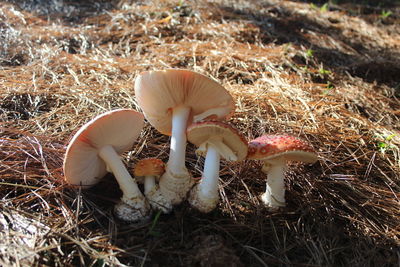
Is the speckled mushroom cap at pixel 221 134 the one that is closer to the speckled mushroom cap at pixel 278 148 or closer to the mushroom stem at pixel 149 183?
the speckled mushroom cap at pixel 278 148

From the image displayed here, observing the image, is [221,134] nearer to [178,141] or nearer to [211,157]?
[211,157]

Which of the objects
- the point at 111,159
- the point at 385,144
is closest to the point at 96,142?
the point at 111,159

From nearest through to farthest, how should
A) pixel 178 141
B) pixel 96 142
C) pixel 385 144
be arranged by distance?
pixel 96 142 < pixel 178 141 < pixel 385 144

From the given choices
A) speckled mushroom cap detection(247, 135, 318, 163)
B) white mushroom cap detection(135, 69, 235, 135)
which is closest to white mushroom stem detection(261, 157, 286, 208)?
speckled mushroom cap detection(247, 135, 318, 163)

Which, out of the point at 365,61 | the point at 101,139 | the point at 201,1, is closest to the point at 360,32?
the point at 365,61

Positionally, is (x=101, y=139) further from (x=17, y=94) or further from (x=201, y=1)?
(x=201, y=1)
